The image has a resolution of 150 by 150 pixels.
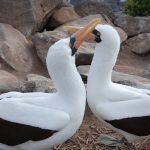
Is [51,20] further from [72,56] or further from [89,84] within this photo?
[72,56]

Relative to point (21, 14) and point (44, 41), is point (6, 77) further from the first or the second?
point (21, 14)

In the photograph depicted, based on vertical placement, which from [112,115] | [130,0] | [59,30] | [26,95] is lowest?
[130,0]

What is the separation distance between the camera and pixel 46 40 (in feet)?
20.0

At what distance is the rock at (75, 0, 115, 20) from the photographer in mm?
7910

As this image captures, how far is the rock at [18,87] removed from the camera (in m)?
4.57

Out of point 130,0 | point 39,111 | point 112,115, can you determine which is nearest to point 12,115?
point 39,111

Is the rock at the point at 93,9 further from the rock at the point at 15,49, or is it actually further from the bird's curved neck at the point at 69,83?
the bird's curved neck at the point at 69,83

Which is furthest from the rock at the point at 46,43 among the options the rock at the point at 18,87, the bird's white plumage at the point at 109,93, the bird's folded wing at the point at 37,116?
the bird's folded wing at the point at 37,116

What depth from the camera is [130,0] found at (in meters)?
8.57

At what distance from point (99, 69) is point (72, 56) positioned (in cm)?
63

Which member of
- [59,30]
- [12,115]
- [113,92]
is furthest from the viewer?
[59,30]

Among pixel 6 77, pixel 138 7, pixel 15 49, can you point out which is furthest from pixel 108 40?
pixel 138 7

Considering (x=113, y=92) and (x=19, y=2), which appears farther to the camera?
(x=19, y=2)

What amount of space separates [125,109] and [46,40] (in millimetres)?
2606
